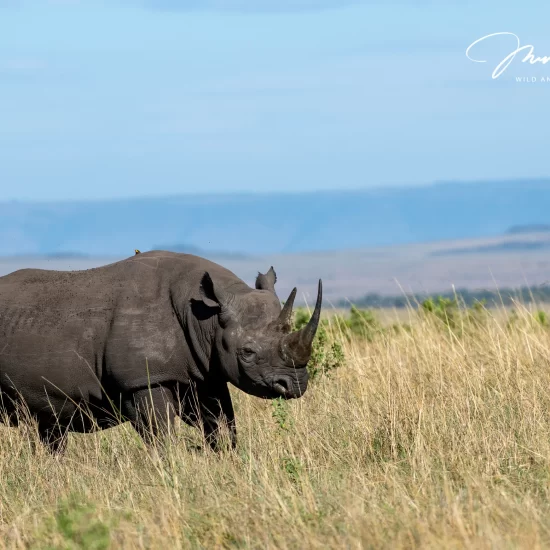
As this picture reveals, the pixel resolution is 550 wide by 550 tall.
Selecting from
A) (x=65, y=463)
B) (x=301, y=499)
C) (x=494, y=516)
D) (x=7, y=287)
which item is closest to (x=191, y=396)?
(x=65, y=463)

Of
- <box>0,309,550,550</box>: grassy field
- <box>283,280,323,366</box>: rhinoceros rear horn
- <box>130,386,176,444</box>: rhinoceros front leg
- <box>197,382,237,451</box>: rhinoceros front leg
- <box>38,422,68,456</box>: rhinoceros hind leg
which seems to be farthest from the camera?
<box>38,422,68,456</box>: rhinoceros hind leg

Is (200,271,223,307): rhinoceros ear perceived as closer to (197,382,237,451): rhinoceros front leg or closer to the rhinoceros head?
the rhinoceros head

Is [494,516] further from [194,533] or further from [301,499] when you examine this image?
[194,533]

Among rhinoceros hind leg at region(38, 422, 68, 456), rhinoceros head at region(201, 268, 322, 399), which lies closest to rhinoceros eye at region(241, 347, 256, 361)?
rhinoceros head at region(201, 268, 322, 399)

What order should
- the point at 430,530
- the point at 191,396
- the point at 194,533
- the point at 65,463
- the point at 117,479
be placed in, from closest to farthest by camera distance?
the point at 430,530 → the point at 194,533 → the point at 117,479 → the point at 65,463 → the point at 191,396

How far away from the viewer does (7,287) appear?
8664 mm

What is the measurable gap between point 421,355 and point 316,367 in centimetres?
105

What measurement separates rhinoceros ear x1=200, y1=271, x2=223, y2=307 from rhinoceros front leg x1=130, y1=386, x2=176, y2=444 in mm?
625

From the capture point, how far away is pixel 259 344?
796 centimetres

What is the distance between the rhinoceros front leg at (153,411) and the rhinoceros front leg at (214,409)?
24 centimetres

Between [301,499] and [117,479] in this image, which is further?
[117,479]

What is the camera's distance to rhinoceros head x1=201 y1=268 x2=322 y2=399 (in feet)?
25.9

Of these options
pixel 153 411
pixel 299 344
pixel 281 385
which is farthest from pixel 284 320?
pixel 153 411

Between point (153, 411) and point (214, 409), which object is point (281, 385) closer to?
point (214, 409)
